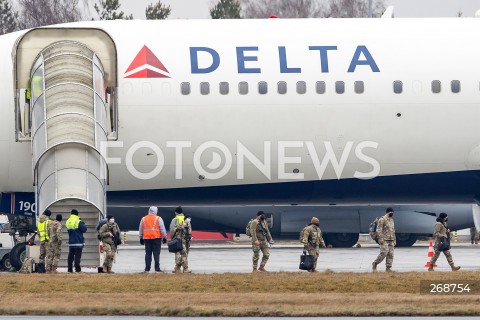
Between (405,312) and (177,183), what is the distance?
575 inches

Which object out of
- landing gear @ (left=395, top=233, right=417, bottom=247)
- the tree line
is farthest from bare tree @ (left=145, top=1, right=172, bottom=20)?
landing gear @ (left=395, top=233, right=417, bottom=247)

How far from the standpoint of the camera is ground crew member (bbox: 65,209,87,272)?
36.8 meters

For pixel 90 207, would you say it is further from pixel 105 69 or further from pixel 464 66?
A: pixel 464 66

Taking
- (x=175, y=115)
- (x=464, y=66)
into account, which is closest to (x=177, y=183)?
(x=175, y=115)

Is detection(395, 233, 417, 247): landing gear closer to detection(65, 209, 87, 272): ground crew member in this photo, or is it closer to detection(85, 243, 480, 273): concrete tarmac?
detection(85, 243, 480, 273): concrete tarmac

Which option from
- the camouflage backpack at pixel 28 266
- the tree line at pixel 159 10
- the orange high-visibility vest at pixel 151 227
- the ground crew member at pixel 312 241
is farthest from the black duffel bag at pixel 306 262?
the tree line at pixel 159 10

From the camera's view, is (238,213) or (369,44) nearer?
(369,44)

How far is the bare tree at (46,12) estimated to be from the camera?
4675 inches

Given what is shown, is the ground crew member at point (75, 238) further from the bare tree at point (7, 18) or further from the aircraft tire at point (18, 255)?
the bare tree at point (7, 18)

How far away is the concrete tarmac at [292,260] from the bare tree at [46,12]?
214 feet

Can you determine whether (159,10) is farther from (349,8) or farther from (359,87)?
(359,87)

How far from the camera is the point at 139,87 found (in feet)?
131

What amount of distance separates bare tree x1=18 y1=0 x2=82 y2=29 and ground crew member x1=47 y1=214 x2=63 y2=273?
82356 millimetres

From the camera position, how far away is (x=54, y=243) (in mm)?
36875
